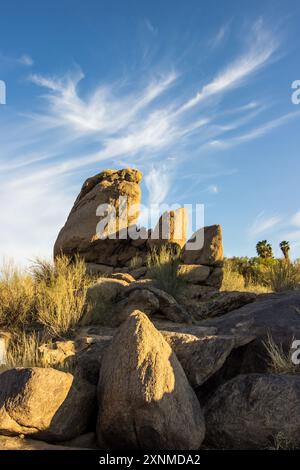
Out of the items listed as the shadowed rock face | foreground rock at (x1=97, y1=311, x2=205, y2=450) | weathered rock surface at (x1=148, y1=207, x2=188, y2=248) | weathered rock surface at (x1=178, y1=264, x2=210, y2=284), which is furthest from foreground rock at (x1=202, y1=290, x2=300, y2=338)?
the shadowed rock face

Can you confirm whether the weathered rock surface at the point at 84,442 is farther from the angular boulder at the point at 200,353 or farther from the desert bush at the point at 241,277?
the desert bush at the point at 241,277

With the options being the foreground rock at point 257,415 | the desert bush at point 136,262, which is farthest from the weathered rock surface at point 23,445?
the desert bush at point 136,262

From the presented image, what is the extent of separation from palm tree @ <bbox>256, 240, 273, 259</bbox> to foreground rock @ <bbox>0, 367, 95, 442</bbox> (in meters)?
24.8

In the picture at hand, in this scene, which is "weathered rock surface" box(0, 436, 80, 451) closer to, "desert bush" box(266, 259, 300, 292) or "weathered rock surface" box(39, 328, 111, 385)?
"weathered rock surface" box(39, 328, 111, 385)

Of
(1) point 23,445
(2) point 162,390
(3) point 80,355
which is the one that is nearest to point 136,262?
(3) point 80,355

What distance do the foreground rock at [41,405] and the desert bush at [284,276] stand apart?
39.3 ft

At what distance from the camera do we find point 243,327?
27.7 feet

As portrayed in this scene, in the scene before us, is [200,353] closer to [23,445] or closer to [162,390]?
[162,390]

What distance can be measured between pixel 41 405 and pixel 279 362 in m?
3.51

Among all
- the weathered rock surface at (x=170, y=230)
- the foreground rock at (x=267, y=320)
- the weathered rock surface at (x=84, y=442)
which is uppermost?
the weathered rock surface at (x=170, y=230)

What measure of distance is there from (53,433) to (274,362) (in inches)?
133

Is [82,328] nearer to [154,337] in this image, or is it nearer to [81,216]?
[154,337]

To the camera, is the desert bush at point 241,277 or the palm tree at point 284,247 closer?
the desert bush at point 241,277

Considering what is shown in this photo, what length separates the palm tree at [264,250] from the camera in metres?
30.1
